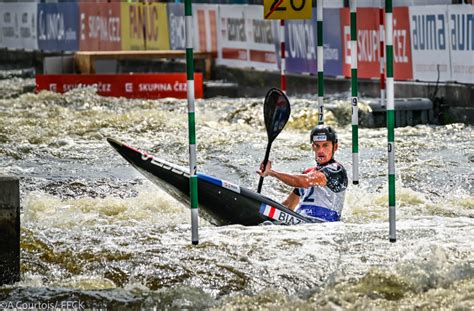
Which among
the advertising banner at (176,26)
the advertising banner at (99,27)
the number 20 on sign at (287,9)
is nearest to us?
the number 20 on sign at (287,9)

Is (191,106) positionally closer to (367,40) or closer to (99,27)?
(367,40)

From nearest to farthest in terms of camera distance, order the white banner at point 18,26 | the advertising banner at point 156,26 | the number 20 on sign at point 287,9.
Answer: the number 20 on sign at point 287,9 → the advertising banner at point 156,26 → the white banner at point 18,26

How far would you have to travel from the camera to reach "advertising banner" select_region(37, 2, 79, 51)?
29.9 m

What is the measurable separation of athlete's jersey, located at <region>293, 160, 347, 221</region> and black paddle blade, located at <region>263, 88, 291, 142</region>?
0.63 metres

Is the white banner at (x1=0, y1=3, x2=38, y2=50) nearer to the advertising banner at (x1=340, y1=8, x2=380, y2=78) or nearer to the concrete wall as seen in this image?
the concrete wall

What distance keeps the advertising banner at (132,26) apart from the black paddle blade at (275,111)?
16574 mm

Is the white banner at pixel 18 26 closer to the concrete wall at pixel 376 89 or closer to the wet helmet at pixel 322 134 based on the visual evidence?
the concrete wall at pixel 376 89

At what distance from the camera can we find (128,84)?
21.4m

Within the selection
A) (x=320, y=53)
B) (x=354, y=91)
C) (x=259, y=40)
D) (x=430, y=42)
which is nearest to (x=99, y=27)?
(x=259, y=40)

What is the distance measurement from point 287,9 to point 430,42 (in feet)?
15.9

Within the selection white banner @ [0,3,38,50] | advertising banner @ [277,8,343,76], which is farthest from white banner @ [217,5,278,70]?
white banner @ [0,3,38,50]

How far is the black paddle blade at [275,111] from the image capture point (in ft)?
33.3

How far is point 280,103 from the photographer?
10.2m

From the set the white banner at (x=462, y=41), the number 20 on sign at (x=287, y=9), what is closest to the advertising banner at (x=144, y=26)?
the white banner at (x=462, y=41)
